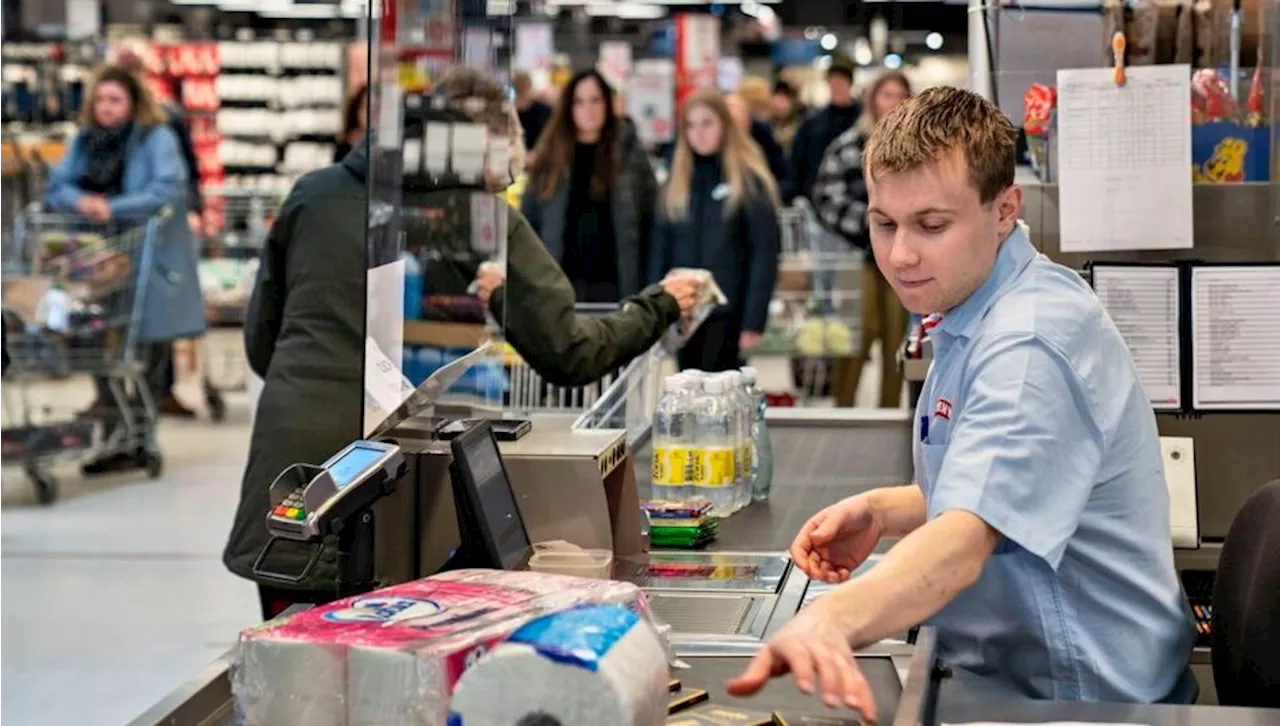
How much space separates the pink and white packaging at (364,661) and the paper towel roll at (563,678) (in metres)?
0.08

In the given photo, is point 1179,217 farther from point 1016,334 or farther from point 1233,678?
point 1016,334

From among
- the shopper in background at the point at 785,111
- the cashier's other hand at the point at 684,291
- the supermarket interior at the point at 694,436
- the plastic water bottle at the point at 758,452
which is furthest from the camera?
the shopper in background at the point at 785,111

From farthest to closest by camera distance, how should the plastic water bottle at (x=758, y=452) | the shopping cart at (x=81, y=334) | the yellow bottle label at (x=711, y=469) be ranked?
1. the shopping cart at (x=81, y=334)
2. the plastic water bottle at (x=758, y=452)
3. the yellow bottle label at (x=711, y=469)

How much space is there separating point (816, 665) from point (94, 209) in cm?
747

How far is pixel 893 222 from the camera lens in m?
2.15

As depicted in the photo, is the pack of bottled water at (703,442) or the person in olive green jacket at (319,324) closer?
the pack of bottled water at (703,442)

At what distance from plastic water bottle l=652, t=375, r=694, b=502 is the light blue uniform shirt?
3.40ft

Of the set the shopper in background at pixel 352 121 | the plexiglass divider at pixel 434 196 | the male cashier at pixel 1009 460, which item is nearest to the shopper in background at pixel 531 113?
the shopper in background at pixel 352 121

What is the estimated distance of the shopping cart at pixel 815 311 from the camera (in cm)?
936

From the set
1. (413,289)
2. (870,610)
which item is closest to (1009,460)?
(870,610)

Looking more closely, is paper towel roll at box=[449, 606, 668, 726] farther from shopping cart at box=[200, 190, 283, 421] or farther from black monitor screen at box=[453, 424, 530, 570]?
shopping cart at box=[200, 190, 283, 421]

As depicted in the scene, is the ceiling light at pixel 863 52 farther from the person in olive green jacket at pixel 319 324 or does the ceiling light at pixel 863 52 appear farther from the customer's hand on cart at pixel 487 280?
the customer's hand on cart at pixel 487 280

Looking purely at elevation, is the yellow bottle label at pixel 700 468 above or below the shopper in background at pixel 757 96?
below

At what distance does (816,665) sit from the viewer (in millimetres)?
1742
